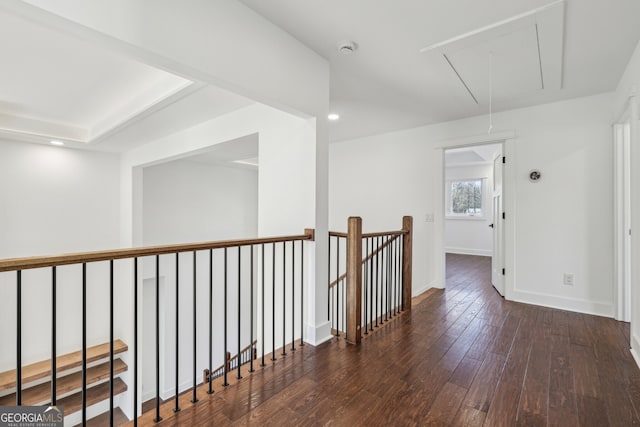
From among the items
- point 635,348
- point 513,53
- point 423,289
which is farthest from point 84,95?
point 635,348

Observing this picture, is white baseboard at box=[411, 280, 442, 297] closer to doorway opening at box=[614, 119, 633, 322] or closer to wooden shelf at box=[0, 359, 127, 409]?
doorway opening at box=[614, 119, 633, 322]

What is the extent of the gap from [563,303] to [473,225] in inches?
162

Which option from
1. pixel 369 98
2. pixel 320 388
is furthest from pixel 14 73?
pixel 320 388

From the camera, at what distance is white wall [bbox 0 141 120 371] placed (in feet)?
13.4

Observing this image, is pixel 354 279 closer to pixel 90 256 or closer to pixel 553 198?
pixel 90 256

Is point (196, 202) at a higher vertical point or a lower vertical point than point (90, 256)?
higher

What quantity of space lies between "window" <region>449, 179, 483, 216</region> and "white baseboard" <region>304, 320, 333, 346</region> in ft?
19.8

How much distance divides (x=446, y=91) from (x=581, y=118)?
1529 millimetres

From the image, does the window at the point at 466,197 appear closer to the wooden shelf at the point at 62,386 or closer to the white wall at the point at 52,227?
the white wall at the point at 52,227

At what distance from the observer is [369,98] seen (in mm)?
3289

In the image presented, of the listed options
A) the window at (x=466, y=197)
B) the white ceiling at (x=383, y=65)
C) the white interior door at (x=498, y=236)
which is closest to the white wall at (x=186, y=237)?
the white ceiling at (x=383, y=65)

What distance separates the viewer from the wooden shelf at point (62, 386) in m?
4.11

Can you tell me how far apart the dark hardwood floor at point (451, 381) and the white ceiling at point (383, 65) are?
221cm

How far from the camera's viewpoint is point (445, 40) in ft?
7.18
